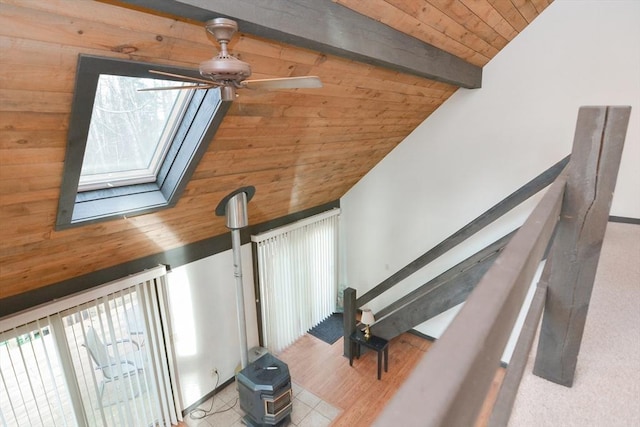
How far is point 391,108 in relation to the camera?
3.32 m

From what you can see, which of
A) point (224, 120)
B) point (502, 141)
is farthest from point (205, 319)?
point (502, 141)

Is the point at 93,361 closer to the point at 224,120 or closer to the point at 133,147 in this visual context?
the point at 133,147

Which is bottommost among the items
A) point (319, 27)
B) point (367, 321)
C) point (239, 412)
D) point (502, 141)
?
point (239, 412)

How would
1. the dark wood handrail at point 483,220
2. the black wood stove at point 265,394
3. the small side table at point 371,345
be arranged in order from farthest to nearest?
the small side table at point 371,345
the black wood stove at point 265,394
the dark wood handrail at point 483,220

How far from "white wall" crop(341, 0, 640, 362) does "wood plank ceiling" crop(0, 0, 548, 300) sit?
28cm

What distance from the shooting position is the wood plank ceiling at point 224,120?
1259mm

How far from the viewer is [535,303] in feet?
3.89

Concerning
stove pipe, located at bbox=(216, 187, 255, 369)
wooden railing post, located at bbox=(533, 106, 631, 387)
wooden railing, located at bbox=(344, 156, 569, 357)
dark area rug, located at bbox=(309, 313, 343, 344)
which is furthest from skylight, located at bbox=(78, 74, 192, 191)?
dark area rug, located at bbox=(309, 313, 343, 344)

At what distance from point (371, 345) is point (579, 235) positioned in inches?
131

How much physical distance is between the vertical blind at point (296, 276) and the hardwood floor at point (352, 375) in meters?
0.32

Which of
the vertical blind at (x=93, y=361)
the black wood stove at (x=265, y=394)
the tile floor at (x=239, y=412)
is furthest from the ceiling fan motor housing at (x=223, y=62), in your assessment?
the tile floor at (x=239, y=412)

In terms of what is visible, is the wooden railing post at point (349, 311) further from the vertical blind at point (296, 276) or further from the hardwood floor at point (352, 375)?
the vertical blind at point (296, 276)

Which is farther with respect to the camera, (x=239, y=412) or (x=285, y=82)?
(x=239, y=412)

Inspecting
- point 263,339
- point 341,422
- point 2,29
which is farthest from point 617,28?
point 263,339
